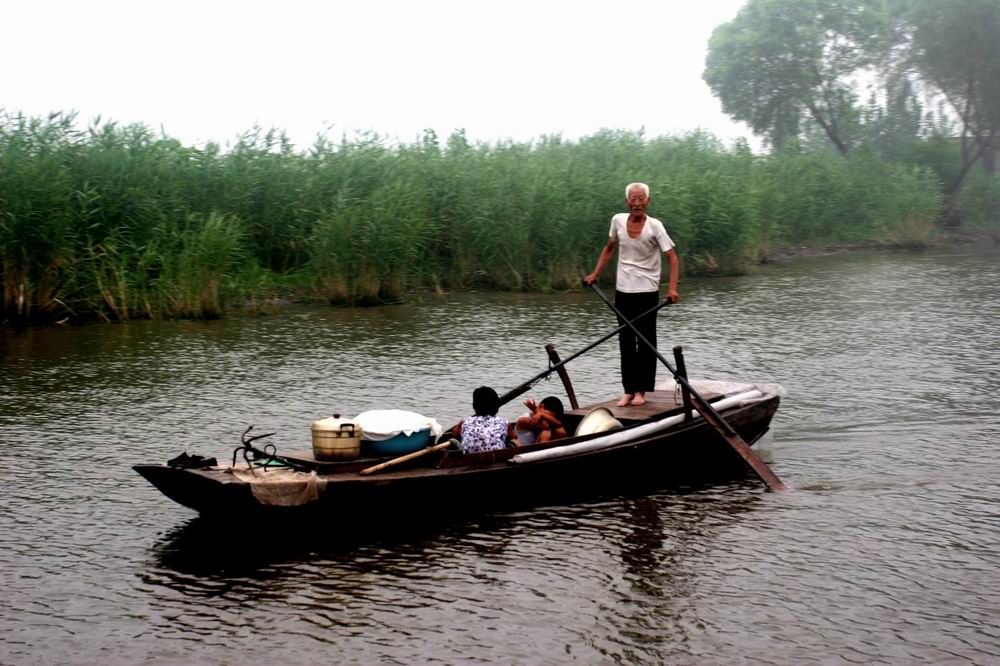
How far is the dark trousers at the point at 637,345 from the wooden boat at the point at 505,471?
212 millimetres

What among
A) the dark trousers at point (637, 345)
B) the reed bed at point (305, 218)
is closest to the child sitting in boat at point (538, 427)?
the dark trousers at point (637, 345)

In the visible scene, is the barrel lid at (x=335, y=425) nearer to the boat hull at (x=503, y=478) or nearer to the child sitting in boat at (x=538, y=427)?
the boat hull at (x=503, y=478)

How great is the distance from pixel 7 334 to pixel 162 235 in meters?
2.63

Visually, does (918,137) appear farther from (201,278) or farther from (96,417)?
(96,417)

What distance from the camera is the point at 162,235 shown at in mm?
15398

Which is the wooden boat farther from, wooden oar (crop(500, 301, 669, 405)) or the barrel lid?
wooden oar (crop(500, 301, 669, 405))

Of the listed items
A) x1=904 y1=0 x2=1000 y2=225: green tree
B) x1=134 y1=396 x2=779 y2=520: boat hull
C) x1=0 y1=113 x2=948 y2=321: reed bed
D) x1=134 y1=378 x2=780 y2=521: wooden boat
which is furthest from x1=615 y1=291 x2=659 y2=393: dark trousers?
x1=904 y1=0 x2=1000 y2=225: green tree

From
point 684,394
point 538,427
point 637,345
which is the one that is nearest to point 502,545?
point 538,427

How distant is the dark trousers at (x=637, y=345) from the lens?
8.05m

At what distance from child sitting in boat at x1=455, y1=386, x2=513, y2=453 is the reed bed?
9158mm

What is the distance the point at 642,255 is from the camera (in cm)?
815

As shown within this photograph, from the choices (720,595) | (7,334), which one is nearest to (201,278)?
(7,334)

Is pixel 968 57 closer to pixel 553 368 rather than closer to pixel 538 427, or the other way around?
pixel 553 368

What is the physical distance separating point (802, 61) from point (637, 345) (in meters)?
38.5
